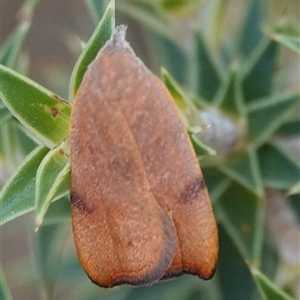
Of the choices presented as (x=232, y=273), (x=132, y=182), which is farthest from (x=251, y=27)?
(x=132, y=182)

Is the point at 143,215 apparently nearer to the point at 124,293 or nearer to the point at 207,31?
the point at 124,293

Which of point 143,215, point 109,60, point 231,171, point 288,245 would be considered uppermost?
point 109,60

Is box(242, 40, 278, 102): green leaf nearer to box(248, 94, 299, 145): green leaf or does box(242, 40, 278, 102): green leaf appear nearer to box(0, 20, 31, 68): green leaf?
box(248, 94, 299, 145): green leaf

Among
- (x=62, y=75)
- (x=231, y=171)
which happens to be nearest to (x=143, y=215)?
(x=231, y=171)

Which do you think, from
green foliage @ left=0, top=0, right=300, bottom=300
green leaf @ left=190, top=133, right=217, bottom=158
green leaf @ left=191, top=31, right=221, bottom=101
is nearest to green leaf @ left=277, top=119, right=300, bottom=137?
green foliage @ left=0, top=0, right=300, bottom=300

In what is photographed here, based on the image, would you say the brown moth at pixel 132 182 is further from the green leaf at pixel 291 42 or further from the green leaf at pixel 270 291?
the green leaf at pixel 291 42

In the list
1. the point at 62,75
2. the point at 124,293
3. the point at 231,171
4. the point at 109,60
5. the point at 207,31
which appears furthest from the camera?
the point at 62,75
